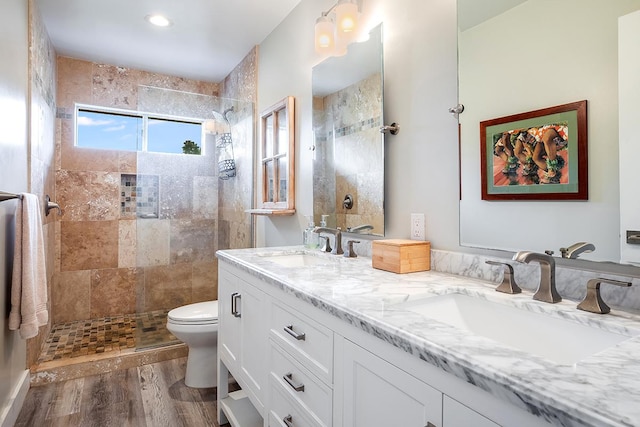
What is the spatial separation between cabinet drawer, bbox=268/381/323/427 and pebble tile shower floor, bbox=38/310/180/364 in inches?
71.5

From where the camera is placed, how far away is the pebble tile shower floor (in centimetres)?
274

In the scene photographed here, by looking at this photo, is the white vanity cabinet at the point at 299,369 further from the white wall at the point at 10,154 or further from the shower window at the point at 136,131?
the shower window at the point at 136,131

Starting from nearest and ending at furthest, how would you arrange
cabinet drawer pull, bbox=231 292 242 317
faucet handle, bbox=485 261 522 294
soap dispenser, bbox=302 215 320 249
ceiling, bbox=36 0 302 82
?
faucet handle, bbox=485 261 522 294 → cabinet drawer pull, bbox=231 292 242 317 → soap dispenser, bbox=302 215 320 249 → ceiling, bbox=36 0 302 82

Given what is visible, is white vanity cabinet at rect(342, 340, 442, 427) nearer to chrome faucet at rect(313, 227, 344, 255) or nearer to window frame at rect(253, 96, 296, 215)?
chrome faucet at rect(313, 227, 344, 255)

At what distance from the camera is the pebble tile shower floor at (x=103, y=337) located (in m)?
2.74

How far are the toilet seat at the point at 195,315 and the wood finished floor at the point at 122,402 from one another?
0.44 m

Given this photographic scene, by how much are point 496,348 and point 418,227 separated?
36.1 inches

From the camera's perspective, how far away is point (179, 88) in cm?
395

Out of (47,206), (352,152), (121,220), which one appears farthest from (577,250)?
(121,220)

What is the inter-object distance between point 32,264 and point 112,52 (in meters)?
2.19

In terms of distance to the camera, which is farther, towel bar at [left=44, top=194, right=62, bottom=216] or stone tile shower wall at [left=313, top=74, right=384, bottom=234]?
towel bar at [left=44, top=194, right=62, bottom=216]

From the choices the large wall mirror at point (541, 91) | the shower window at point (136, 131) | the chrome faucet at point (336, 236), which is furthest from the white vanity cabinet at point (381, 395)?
the shower window at point (136, 131)

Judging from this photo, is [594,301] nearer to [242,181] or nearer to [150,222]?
[242,181]

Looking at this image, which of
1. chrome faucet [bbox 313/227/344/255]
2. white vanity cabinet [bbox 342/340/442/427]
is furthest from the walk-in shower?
white vanity cabinet [bbox 342/340/442/427]
